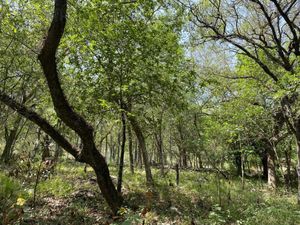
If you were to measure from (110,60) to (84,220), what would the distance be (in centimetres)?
381

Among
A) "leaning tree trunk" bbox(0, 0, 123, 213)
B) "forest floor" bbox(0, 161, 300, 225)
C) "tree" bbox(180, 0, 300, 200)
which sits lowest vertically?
"forest floor" bbox(0, 161, 300, 225)

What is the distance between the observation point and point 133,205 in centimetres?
735

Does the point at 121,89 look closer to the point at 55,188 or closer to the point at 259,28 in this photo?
the point at 55,188

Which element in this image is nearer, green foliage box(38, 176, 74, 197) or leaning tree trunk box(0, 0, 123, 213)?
leaning tree trunk box(0, 0, 123, 213)

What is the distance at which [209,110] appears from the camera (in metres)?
15.6

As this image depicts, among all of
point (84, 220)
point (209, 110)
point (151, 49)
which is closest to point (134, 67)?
point (151, 49)

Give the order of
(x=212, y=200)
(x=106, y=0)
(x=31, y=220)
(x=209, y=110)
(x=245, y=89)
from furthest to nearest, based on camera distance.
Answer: (x=209, y=110)
(x=245, y=89)
(x=212, y=200)
(x=31, y=220)
(x=106, y=0)

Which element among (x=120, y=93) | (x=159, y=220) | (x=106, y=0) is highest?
(x=106, y=0)

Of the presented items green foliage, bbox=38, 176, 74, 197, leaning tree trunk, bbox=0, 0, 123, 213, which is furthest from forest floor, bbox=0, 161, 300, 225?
leaning tree trunk, bbox=0, 0, 123, 213

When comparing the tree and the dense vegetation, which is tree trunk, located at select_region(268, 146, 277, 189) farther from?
the tree

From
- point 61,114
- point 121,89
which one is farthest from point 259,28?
point 61,114

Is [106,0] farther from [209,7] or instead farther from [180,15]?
[209,7]

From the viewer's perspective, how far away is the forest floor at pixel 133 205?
6.10m

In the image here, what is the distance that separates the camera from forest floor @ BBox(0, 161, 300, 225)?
610cm
